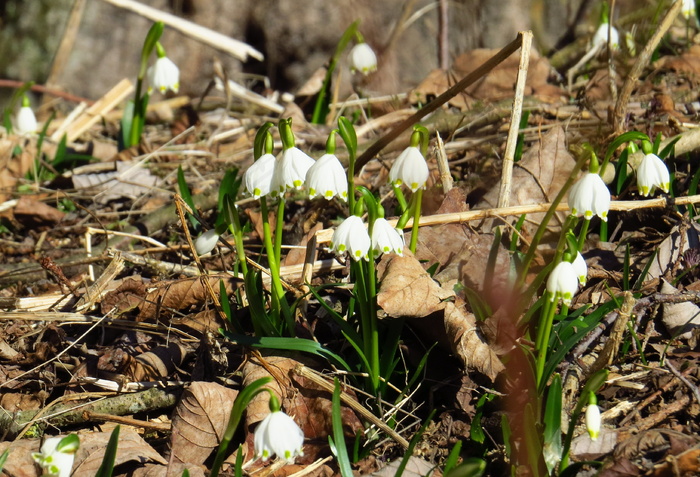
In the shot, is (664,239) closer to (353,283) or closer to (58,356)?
(353,283)

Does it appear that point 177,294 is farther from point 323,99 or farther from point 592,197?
point 323,99

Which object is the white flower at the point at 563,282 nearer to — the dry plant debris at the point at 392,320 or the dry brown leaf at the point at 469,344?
the dry plant debris at the point at 392,320

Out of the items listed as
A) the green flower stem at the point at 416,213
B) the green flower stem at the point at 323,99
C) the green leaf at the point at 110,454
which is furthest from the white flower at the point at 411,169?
the green flower stem at the point at 323,99

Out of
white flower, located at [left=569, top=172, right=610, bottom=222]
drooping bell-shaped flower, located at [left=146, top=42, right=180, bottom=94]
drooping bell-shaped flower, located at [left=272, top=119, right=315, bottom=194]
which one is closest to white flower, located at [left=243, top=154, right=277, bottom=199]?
drooping bell-shaped flower, located at [left=272, top=119, right=315, bottom=194]

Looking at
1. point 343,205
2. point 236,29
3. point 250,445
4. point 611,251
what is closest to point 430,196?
point 343,205

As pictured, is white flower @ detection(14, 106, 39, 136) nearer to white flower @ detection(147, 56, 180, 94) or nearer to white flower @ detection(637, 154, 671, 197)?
white flower @ detection(147, 56, 180, 94)

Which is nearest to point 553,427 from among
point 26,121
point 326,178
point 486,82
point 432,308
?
point 432,308
